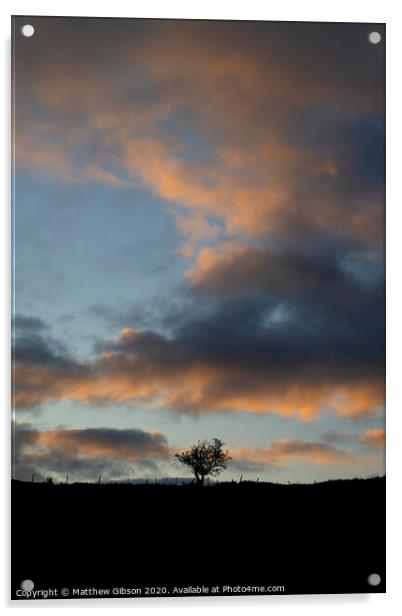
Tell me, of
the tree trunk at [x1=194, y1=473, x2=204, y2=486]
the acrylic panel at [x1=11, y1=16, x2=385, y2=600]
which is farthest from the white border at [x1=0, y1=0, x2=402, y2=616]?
the tree trunk at [x1=194, y1=473, x2=204, y2=486]

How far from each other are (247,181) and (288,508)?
1.64 m

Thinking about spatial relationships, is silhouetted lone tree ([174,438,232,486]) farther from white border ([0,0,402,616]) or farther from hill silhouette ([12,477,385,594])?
white border ([0,0,402,616])

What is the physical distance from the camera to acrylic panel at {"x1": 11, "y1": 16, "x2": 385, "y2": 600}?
4094 millimetres

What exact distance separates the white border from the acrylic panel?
0.06 m

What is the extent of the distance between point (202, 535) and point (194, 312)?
1092 millimetres

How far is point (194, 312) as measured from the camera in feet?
13.6

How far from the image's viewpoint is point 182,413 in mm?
4133

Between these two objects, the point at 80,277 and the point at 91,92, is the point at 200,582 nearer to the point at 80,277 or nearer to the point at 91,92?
A: the point at 80,277

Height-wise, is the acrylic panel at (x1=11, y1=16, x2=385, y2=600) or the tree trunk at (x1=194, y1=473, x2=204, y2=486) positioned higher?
the acrylic panel at (x1=11, y1=16, x2=385, y2=600)

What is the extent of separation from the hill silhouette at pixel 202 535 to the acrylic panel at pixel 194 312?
0.03ft

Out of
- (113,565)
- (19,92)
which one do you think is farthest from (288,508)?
(19,92)
